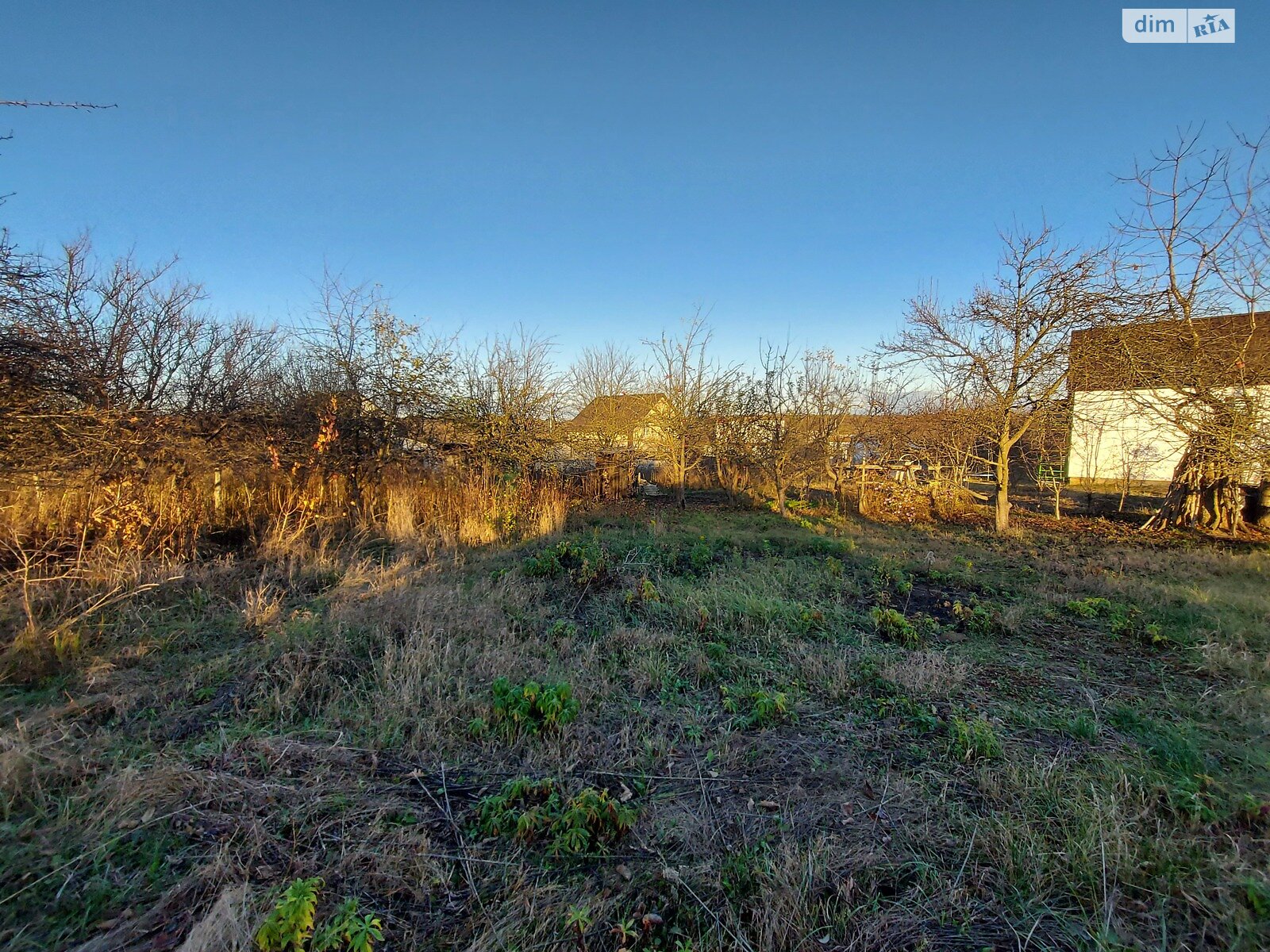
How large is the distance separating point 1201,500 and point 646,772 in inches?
493

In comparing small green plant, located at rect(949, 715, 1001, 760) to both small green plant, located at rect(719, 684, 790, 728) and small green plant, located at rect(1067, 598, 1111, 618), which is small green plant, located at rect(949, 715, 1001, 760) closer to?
small green plant, located at rect(719, 684, 790, 728)

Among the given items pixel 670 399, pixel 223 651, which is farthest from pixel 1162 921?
pixel 670 399

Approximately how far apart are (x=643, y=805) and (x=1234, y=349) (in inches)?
411

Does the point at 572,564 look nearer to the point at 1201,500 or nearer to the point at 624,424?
the point at 624,424

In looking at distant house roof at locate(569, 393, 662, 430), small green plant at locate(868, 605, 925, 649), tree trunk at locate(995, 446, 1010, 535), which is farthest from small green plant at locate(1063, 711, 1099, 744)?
distant house roof at locate(569, 393, 662, 430)

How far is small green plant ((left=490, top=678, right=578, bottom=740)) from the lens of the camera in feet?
9.59

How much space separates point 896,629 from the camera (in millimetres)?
4488

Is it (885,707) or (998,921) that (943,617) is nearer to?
(885,707)

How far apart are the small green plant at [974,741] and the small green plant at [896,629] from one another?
141 cm

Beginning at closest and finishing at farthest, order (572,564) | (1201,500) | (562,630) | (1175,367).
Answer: (562,630)
(572,564)
(1175,367)
(1201,500)

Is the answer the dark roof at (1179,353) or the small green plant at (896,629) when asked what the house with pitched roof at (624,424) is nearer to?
the dark roof at (1179,353)

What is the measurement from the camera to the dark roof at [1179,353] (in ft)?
23.6

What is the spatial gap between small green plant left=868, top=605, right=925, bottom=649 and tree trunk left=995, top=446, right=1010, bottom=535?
22.0 ft

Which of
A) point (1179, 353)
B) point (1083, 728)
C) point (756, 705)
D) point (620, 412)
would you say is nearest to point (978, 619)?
point (1083, 728)
